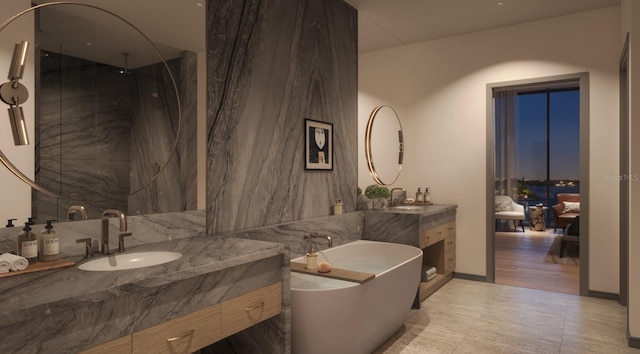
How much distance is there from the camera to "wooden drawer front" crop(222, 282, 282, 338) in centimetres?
179

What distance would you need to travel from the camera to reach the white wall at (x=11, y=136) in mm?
1623

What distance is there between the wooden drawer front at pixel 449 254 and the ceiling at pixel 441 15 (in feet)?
7.52

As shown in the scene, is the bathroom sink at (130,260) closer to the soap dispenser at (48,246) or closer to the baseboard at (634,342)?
the soap dispenser at (48,246)

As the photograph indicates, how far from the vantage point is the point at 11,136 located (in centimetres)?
165

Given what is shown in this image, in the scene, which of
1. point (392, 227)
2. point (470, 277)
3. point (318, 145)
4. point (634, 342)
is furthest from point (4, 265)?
point (470, 277)

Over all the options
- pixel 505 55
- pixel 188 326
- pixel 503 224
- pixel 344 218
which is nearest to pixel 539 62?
pixel 505 55

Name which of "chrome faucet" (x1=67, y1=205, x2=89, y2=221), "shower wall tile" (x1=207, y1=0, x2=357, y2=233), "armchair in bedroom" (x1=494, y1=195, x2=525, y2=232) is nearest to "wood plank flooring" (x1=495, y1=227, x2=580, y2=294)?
"armchair in bedroom" (x1=494, y1=195, x2=525, y2=232)

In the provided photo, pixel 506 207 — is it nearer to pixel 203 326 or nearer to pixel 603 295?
pixel 603 295

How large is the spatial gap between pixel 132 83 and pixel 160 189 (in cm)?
58

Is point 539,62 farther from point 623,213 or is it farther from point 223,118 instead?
point 223,118

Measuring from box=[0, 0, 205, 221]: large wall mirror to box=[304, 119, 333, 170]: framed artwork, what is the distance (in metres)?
1.12

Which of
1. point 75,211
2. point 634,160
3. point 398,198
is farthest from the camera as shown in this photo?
point 398,198

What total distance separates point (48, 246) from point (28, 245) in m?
0.07

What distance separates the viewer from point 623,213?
12.1ft
